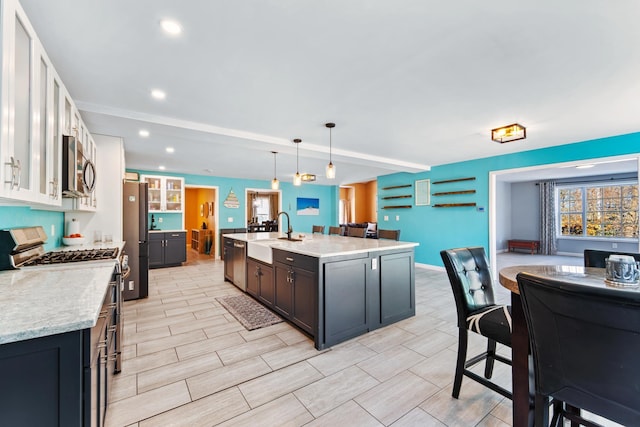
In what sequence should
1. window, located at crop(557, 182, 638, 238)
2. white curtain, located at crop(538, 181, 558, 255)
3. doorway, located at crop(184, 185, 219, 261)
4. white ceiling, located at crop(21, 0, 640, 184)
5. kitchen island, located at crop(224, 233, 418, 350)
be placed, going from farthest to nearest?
1. white curtain, located at crop(538, 181, 558, 255)
2. doorway, located at crop(184, 185, 219, 261)
3. window, located at crop(557, 182, 638, 238)
4. kitchen island, located at crop(224, 233, 418, 350)
5. white ceiling, located at crop(21, 0, 640, 184)

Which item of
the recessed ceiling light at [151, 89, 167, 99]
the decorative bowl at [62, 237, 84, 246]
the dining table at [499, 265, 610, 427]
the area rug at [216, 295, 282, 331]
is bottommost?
the area rug at [216, 295, 282, 331]

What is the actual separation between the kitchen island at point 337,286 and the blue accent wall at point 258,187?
4844mm

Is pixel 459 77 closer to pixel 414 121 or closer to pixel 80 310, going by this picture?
pixel 414 121

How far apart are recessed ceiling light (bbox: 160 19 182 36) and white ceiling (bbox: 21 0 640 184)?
0.11 ft

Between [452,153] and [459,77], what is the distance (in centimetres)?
306

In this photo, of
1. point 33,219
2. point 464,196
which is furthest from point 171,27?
point 464,196

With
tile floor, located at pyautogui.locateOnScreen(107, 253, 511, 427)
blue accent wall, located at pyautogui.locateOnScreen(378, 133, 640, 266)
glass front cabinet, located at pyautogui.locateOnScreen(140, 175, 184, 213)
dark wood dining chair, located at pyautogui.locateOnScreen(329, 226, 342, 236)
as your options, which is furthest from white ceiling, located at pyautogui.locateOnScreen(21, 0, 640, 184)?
glass front cabinet, located at pyautogui.locateOnScreen(140, 175, 184, 213)

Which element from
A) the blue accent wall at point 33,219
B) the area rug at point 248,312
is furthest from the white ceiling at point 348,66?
the area rug at point 248,312

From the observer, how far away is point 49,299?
1.14m

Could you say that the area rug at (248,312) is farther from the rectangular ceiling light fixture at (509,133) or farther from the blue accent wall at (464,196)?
the blue accent wall at (464,196)

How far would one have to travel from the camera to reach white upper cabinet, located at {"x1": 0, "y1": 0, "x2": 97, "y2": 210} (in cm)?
119

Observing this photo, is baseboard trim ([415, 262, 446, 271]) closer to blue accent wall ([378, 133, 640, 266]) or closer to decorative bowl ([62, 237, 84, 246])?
blue accent wall ([378, 133, 640, 266])

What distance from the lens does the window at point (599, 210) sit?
7551 mm

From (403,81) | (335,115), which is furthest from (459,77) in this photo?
(335,115)
